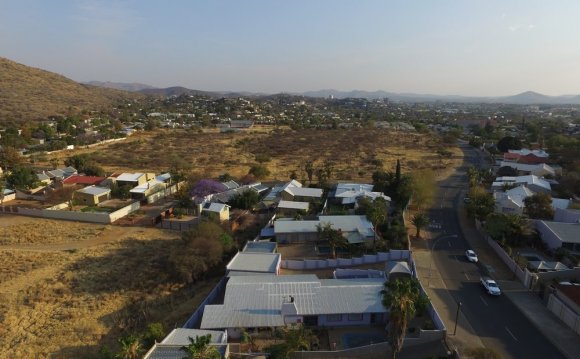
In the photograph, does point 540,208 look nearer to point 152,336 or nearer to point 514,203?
point 514,203

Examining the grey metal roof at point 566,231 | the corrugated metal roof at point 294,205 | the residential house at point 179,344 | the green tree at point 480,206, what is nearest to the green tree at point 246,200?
the corrugated metal roof at point 294,205

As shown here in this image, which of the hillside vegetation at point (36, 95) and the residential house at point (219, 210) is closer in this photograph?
the residential house at point (219, 210)

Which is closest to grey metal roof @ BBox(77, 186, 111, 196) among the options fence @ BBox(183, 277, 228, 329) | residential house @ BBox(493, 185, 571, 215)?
fence @ BBox(183, 277, 228, 329)

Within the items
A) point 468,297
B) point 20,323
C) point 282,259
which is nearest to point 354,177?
point 282,259

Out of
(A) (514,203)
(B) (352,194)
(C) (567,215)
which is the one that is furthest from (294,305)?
(C) (567,215)

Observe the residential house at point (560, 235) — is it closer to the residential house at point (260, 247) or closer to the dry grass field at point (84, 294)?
the residential house at point (260, 247)

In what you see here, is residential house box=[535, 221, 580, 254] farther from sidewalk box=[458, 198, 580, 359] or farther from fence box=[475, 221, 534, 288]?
sidewalk box=[458, 198, 580, 359]
